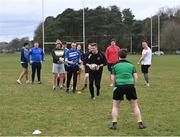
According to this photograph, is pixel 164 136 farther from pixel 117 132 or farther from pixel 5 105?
pixel 5 105

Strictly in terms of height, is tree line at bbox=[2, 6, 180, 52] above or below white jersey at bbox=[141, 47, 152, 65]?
above

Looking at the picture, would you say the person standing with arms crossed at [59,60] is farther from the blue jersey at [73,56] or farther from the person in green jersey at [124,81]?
the person in green jersey at [124,81]

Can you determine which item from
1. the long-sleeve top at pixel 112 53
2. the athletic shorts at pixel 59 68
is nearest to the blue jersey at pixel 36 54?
the athletic shorts at pixel 59 68

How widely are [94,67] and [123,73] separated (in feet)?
15.8

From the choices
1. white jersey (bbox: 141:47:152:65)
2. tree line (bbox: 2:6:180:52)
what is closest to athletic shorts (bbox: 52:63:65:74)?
white jersey (bbox: 141:47:152:65)

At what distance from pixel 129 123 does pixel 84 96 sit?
5326 millimetres

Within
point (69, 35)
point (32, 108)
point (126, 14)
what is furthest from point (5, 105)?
point (126, 14)

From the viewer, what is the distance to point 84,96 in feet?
49.6

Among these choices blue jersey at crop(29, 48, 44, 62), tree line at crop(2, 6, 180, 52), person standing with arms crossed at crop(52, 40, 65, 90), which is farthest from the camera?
tree line at crop(2, 6, 180, 52)

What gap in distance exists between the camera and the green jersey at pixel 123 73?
30.5 ft

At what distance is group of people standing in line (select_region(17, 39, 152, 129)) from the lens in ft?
30.6

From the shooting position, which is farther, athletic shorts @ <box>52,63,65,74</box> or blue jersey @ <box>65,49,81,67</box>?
athletic shorts @ <box>52,63,65,74</box>

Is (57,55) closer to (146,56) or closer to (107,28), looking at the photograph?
(146,56)

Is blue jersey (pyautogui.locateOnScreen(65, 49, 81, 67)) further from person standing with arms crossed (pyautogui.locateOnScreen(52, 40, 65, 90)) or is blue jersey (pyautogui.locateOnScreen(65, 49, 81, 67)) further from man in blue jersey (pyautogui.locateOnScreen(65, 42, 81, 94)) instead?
person standing with arms crossed (pyautogui.locateOnScreen(52, 40, 65, 90))
